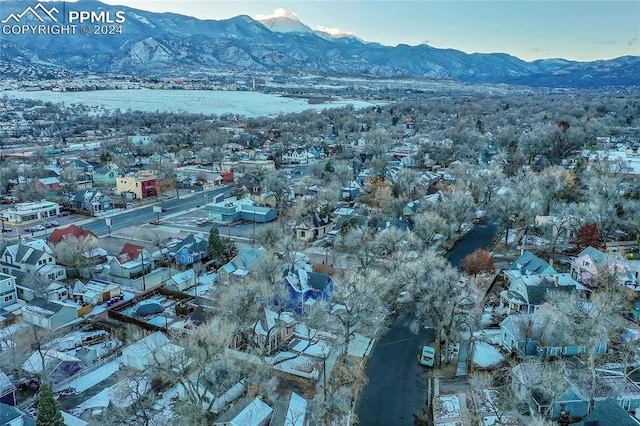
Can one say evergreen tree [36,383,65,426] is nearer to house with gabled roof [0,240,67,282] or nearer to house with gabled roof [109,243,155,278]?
house with gabled roof [109,243,155,278]

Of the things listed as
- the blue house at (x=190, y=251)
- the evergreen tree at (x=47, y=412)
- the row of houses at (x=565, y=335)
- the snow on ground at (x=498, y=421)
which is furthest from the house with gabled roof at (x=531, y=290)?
the evergreen tree at (x=47, y=412)

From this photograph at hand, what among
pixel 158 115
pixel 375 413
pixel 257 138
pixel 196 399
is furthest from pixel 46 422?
pixel 158 115

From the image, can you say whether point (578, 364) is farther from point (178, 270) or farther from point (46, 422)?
point (178, 270)

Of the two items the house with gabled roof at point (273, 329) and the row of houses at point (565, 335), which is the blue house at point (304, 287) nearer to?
the house with gabled roof at point (273, 329)

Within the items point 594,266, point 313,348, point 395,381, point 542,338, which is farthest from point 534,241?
point 313,348

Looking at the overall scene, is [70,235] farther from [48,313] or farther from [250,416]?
[250,416]

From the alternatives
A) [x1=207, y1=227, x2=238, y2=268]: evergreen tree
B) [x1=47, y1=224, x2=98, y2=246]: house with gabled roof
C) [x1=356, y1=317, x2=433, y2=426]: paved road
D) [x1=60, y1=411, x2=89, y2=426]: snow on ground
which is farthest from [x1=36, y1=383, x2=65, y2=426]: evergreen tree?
[x1=47, y1=224, x2=98, y2=246]: house with gabled roof
